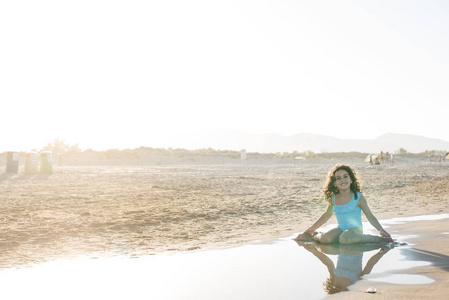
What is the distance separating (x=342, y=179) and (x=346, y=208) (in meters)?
0.42

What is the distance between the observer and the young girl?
6.25 metres

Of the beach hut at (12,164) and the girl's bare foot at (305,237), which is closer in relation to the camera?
the girl's bare foot at (305,237)

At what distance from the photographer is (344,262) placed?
529 centimetres

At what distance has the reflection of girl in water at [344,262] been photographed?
4.41 m

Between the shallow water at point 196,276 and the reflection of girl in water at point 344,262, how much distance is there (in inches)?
2.4

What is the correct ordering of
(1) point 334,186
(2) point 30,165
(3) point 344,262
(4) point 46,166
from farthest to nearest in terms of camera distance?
(4) point 46,166, (2) point 30,165, (1) point 334,186, (3) point 344,262

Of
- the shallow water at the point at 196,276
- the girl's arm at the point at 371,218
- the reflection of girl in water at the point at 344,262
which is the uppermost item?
the girl's arm at the point at 371,218

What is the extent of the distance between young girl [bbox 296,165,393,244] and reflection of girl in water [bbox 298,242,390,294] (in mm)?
140

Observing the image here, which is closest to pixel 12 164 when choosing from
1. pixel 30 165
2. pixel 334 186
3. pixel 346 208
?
pixel 30 165

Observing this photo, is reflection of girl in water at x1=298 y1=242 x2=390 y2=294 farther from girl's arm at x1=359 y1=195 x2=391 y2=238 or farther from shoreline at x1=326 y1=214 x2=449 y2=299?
girl's arm at x1=359 y1=195 x2=391 y2=238

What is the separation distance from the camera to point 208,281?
185 inches

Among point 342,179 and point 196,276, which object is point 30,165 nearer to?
point 342,179

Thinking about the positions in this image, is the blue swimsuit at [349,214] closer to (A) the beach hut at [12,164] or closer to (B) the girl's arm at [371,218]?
(B) the girl's arm at [371,218]

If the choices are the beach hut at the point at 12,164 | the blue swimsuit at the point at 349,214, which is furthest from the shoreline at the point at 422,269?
the beach hut at the point at 12,164
